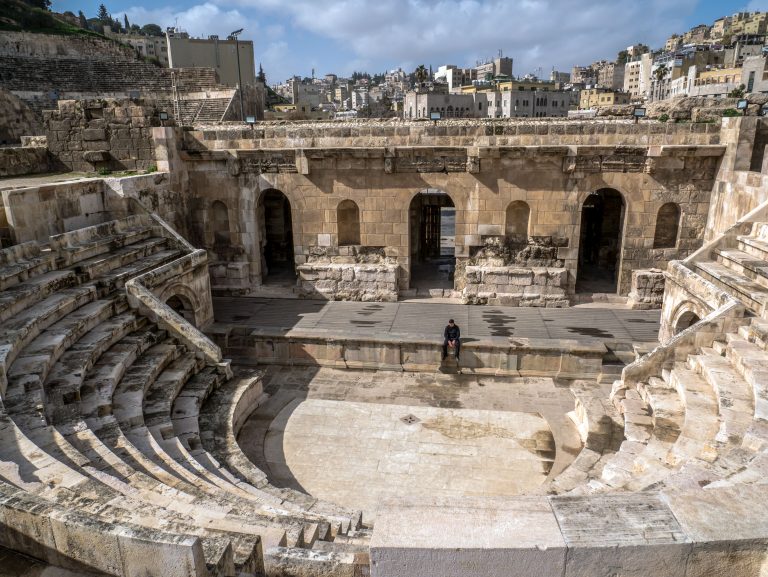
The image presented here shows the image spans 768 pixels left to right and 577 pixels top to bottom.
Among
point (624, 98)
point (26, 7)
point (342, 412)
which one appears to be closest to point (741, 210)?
point (342, 412)

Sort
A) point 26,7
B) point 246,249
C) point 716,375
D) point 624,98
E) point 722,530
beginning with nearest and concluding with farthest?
point 722,530, point 716,375, point 246,249, point 26,7, point 624,98

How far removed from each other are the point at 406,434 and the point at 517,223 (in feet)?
24.2

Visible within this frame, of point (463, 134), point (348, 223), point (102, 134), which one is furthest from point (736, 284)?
point (102, 134)

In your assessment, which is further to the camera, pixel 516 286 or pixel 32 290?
pixel 516 286

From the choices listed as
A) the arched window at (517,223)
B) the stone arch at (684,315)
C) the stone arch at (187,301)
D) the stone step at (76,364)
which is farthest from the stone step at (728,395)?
the stone arch at (187,301)

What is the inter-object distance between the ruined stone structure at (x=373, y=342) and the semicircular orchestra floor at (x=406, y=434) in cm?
19

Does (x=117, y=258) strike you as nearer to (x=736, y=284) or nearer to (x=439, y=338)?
(x=439, y=338)

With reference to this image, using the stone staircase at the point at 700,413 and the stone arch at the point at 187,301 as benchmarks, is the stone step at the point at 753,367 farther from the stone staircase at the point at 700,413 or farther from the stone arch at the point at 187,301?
the stone arch at the point at 187,301

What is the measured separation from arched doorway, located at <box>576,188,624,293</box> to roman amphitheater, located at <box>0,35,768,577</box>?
10 centimetres

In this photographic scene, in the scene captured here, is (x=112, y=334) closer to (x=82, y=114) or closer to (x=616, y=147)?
(x=82, y=114)

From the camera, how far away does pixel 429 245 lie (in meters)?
19.0

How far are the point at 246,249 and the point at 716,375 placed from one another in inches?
475

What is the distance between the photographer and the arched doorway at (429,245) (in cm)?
1620

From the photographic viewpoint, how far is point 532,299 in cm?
1430
